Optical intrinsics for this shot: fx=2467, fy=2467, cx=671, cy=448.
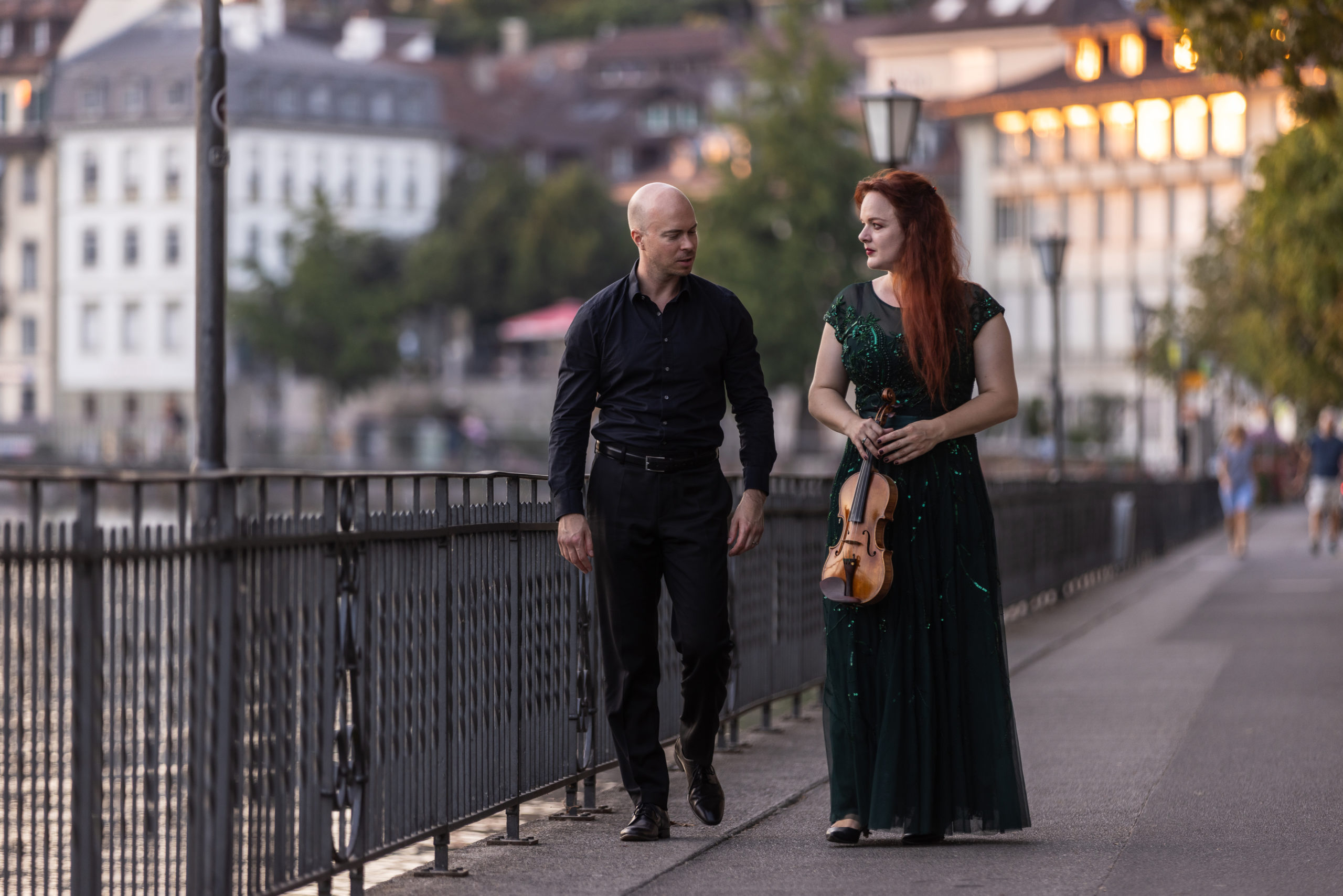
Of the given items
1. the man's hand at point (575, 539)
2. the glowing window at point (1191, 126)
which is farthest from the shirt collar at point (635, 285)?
the glowing window at point (1191, 126)

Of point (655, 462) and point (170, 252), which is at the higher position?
point (170, 252)

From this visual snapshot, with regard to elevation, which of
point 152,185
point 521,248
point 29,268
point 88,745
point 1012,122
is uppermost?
point 1012,122

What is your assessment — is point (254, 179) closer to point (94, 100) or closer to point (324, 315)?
point (94, 100)

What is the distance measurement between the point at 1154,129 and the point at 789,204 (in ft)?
59.2

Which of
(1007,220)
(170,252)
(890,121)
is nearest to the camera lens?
(890,121)

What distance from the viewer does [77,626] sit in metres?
5.34

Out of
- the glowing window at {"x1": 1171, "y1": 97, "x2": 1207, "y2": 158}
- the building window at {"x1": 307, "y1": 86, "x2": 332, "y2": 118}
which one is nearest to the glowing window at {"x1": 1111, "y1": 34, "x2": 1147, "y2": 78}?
the glowing window at {"x1": 1171, "y1": 97, "x2": 1207, "y2": 158}

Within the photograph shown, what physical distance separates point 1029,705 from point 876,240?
5692 mm

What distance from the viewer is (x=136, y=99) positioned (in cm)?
10619

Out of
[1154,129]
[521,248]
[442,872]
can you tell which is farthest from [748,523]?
[521,248]

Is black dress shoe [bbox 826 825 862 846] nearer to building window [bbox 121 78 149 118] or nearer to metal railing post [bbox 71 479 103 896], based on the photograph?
metal railing post [bbox 71 479 103 896]

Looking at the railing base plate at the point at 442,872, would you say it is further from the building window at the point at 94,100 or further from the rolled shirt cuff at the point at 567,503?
the building window at the point at 94,100

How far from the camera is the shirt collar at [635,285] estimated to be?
7.54 metres

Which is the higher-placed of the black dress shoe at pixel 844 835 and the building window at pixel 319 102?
the building window at pixel 319 102
